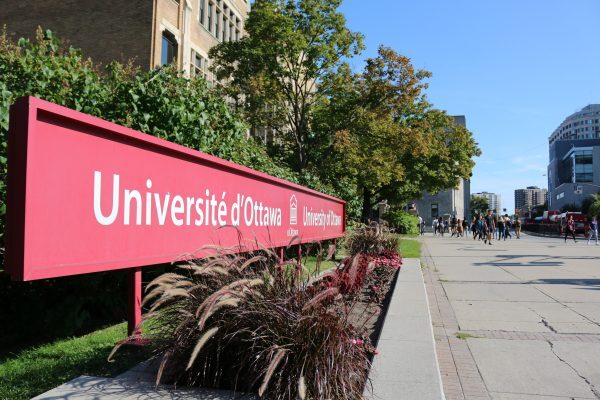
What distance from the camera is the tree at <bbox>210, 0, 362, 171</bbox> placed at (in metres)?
20.1

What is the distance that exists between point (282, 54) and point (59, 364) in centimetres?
1833

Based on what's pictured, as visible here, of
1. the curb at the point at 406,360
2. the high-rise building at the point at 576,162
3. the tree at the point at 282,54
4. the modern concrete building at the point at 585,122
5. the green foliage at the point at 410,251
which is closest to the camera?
the curb at the point at 406,360

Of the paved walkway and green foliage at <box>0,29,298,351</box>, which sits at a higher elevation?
green foliage at <box>0,29,298,351</box>

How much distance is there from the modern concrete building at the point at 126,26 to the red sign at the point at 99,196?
19.6 meters

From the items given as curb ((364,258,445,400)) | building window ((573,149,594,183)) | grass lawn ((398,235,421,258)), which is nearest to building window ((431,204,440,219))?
grass lawn ((398,235,421,258))

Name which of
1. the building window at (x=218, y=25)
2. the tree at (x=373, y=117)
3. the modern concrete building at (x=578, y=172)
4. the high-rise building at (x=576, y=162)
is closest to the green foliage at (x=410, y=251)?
the tree at (x=373, y=117)

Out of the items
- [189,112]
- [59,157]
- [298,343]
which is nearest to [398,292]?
[189,112]

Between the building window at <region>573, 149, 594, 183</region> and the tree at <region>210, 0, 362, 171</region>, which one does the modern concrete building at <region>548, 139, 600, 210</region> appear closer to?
the building window at <region>573, 149, 594, 183</region>

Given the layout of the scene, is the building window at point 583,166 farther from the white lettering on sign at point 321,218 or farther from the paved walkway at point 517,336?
the white lettering on sign at point 321,218

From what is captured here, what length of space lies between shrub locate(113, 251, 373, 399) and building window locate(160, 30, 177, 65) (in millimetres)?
23937

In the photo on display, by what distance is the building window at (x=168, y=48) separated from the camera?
990 inches

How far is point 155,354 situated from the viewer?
11.3 ft

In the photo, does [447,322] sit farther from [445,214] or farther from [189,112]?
[445,214]

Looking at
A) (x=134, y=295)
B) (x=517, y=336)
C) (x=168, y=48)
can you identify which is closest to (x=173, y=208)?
(x=134, y=295)
